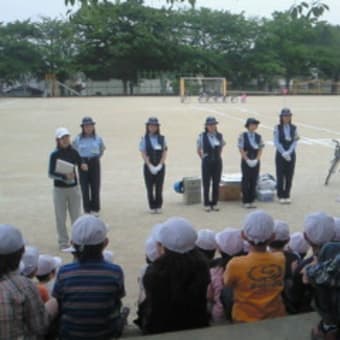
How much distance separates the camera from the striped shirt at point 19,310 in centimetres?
324

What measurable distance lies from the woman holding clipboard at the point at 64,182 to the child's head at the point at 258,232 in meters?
4.26

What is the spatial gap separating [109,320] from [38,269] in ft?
3.54

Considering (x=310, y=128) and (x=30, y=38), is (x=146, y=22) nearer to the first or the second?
(x=30, y=38)

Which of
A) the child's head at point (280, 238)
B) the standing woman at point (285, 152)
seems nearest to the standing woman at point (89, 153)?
the standing woman at point (285, 152)

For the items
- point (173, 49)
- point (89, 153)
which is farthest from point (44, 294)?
point (173, 49)

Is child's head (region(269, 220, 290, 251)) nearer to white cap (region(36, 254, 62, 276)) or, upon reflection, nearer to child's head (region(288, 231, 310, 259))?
child's head (region(288, 231, 310, 259))

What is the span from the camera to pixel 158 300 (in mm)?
3635

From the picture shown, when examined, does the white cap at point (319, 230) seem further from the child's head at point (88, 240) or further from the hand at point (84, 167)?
the hand at point (84, 167)

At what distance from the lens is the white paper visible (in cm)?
775

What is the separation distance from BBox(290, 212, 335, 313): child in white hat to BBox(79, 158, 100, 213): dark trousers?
557 cm

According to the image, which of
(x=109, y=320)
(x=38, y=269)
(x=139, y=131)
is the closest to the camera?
(x=109, y=320)

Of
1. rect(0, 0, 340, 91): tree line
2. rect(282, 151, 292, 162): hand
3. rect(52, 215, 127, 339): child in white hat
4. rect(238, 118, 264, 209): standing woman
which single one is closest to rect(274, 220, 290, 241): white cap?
rect(52, 215, 127, 339): child in white hat

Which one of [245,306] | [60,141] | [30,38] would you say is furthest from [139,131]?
[30,38]

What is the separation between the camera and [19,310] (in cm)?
327
